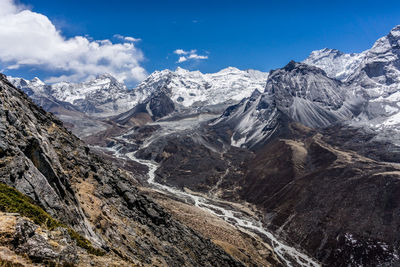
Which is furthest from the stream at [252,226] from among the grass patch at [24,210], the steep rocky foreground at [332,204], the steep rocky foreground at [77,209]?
the grass patch at [24,210]

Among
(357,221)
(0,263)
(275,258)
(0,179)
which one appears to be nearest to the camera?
(0,263)

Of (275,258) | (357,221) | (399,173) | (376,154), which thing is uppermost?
(376,154)

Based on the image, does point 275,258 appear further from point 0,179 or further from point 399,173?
point 0,179

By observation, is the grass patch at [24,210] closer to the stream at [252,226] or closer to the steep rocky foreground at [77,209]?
the steep rocky foreground at [77,209]

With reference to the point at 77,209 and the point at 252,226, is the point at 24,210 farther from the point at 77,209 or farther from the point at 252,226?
the point at 252,226

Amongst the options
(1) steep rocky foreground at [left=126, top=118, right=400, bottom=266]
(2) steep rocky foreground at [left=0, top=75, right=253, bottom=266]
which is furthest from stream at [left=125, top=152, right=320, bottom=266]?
(2) steep rocky foreground at [left=0, top=75, right=253, bottom=266]

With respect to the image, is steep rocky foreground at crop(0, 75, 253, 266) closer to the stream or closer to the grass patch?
the grass patch

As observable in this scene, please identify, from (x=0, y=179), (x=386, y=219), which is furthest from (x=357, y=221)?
(x=0, y=179)

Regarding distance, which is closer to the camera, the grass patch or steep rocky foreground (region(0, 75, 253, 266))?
steep rocky foreground (region(0, 75, 253, 266))
